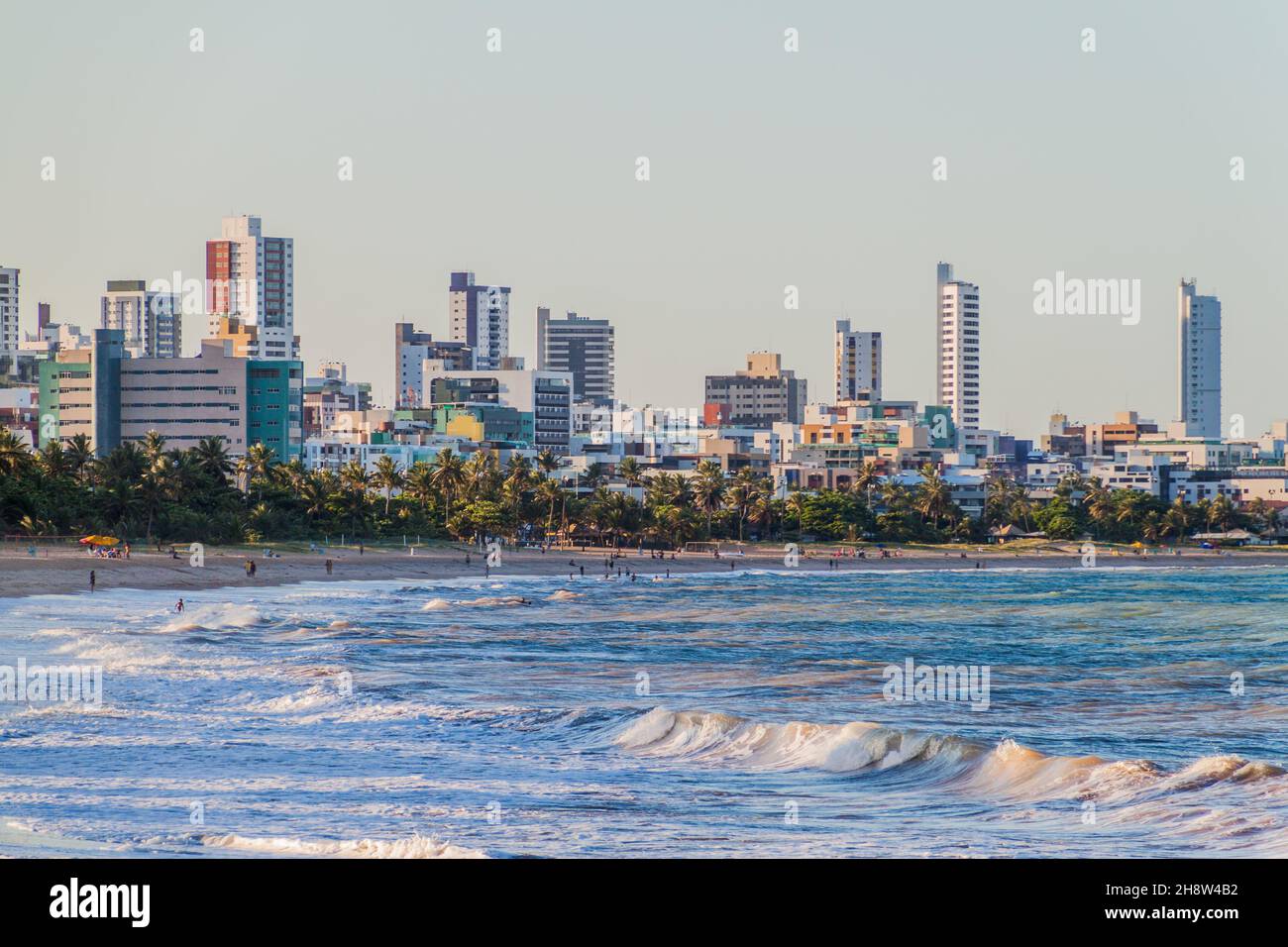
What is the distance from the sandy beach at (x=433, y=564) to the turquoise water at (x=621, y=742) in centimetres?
1795

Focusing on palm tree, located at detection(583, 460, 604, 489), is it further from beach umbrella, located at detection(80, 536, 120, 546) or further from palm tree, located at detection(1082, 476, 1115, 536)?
beach umbrella, located at detection(80, 536, 120, 546)

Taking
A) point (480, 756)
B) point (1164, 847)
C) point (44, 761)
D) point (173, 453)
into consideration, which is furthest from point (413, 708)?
point (173, 453)

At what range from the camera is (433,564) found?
123 meters

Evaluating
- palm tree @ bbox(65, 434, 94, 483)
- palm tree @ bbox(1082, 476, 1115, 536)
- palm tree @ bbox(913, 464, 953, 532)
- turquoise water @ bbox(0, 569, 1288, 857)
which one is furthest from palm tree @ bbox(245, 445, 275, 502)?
palm tree @ bbox(1082, 476, 1115, 536)

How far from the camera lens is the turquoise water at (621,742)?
2408 centimetres

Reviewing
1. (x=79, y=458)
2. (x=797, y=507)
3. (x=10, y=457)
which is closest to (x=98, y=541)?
(x=10, y=457)

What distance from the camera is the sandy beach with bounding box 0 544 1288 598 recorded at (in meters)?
89.1

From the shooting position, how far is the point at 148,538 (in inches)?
4400

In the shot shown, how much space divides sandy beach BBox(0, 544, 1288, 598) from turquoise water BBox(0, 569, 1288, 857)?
58.9 feet

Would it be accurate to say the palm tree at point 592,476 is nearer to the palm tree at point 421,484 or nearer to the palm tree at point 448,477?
the palm tree at point 421,484

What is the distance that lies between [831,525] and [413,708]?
430 feet

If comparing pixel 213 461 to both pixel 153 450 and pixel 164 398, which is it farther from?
pixel 164 398

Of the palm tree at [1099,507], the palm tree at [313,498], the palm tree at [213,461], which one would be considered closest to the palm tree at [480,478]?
the palm tree at [313,498]
